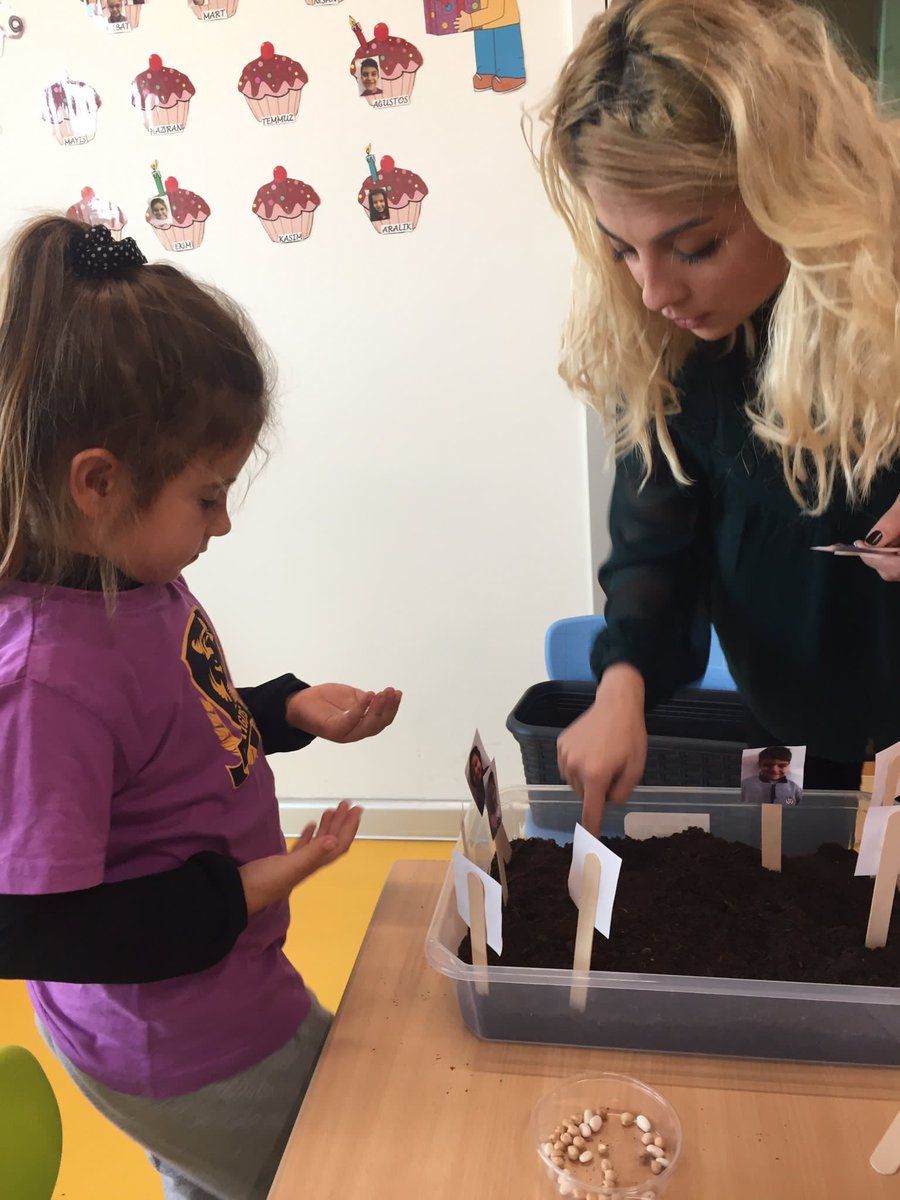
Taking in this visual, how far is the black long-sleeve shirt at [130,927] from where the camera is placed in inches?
27.1

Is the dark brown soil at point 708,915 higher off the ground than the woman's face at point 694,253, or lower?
lower

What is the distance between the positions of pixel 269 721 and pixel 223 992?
32cm

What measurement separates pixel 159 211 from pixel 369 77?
53cm

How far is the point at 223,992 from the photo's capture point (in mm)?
836

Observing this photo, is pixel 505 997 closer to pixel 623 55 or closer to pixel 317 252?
pixel 623 55

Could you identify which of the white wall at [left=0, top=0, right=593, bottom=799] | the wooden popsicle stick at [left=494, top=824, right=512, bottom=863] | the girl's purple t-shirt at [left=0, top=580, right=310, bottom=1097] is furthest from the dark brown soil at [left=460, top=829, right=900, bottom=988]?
the white wall at [left=0, top=0, right=593, bottom=799]

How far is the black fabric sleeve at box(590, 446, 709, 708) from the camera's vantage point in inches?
41.8

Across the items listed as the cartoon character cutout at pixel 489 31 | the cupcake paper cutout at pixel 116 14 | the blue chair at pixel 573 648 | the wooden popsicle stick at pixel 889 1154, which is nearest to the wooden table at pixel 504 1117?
the wooden popsicle stick at pixel 889 1154

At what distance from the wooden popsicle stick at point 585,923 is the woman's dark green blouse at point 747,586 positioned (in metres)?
0.37

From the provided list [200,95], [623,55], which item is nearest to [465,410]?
[200,95]

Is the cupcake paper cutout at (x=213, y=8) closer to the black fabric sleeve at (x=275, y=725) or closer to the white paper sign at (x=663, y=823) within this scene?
the black fabric sleeve at (x=275, y=725)

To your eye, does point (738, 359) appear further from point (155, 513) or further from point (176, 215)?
point (176, 215)

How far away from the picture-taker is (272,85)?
1860mm

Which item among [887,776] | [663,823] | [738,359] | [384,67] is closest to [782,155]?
[738,359]
